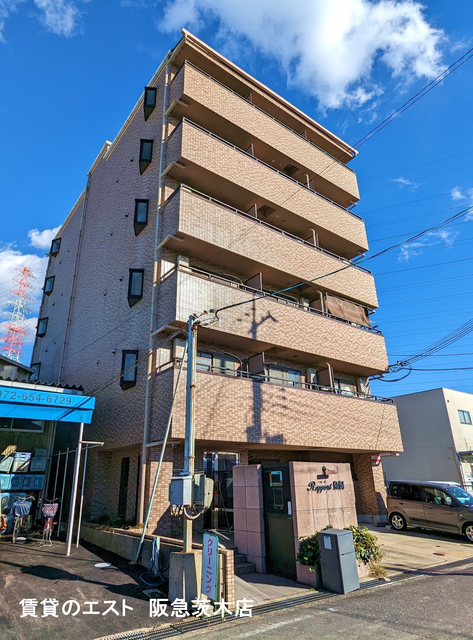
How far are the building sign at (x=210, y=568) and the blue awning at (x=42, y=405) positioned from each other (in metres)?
6.96

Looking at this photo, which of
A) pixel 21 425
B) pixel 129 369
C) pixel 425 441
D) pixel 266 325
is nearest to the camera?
pixel 129 369

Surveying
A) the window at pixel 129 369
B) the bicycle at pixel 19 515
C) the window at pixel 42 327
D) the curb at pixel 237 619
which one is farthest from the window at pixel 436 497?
the window at pixel 42 327

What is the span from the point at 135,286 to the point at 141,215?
315 cm

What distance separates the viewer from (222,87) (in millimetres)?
17625

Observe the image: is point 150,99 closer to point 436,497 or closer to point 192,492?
point 192,492

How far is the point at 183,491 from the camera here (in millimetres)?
7398

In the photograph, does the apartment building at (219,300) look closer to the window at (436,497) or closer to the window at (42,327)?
the window at (436,497)

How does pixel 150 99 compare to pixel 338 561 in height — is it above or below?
above

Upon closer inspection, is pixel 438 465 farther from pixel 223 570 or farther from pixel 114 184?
pixel 114 184

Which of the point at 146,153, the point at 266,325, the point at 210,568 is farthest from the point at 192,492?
the point at 146,153

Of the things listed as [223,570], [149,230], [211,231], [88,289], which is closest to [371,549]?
[223,570]

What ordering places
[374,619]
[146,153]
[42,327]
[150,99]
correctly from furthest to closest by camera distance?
[42,327], [150,99], [146,153], [374,619]

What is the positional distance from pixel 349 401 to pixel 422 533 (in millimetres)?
5602

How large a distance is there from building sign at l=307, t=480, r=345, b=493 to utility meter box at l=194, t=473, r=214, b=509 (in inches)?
127
